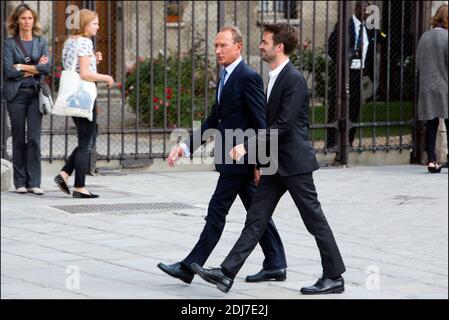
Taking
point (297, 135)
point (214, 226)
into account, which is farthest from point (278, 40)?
point (214, 226)

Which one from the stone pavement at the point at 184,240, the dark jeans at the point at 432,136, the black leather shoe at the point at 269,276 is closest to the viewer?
the stone pavement at the point at 184,240

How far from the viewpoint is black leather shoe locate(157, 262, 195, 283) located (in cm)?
756

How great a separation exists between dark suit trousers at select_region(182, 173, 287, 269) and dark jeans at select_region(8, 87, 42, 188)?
422cm

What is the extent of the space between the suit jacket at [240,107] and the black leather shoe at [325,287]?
0.82 m

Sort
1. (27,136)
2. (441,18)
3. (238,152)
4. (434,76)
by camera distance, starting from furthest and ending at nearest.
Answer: (434,76), (441,18), (27,136), (238,152)

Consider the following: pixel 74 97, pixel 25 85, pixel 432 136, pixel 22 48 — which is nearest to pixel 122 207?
pixel 74 97

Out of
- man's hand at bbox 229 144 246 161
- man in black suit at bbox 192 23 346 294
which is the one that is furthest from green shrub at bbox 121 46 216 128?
man's hand at bbox 229 144 246 161

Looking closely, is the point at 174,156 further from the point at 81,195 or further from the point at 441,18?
the point at 441,18

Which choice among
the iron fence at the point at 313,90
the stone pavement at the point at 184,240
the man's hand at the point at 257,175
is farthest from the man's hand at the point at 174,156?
the iron fence at the point at 313,90

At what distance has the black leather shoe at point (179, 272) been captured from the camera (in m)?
7.56

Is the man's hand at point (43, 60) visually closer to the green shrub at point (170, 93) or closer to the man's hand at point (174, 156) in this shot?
the green shrub at point (170, 93)

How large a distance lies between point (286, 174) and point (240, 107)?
1.94 feet

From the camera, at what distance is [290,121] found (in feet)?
23.8

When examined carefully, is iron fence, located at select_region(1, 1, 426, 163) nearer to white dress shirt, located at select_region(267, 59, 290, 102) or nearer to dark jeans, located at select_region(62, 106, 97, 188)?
dark jeans, located at select_region(62, 106, 97, 188)
